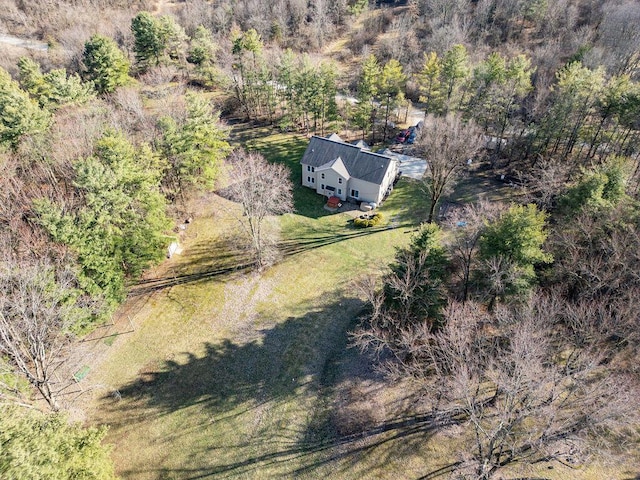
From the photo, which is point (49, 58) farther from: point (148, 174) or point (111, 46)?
point (148, 174)

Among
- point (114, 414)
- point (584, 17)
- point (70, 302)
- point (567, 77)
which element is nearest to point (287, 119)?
point (567, 77)

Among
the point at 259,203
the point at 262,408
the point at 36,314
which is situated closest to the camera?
the point at 36,314

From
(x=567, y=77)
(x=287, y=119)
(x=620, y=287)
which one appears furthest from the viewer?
(x=287, y=119)

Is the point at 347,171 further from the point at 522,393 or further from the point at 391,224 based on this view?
the point at 522,393

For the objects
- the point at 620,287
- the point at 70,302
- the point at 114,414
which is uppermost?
the point at 620,287

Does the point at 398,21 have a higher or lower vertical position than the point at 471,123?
higher

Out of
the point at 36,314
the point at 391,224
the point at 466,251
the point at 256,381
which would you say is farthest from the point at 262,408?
the point at 391,224
